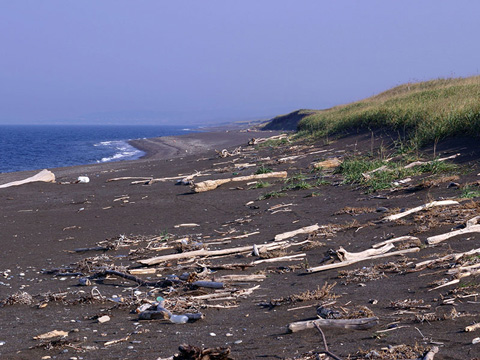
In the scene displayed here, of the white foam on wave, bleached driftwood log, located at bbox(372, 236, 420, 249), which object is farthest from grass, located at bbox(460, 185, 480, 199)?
the white foam on wave

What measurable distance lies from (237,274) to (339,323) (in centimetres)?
244

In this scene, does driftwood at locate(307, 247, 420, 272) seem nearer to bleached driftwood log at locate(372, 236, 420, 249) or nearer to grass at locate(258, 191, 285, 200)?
bleached driftwood log at locate(372, 236, 420, 249)

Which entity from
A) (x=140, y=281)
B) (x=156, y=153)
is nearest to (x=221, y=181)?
(x=140, y=281)

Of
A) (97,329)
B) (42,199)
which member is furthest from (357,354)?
(42,199)

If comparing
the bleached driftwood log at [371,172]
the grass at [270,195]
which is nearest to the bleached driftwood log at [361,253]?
the bleached driftwood log at [371,172]

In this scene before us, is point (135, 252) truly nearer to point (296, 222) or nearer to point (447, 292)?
point (296, 222)

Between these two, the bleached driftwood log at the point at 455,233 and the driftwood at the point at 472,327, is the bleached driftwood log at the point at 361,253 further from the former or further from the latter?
the driftwood at the point at 472,327

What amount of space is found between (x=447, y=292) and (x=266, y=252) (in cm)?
291

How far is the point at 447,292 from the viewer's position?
4641mm

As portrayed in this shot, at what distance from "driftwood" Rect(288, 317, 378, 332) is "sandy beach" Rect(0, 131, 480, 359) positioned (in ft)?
0.17

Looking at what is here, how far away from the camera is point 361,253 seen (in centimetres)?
631

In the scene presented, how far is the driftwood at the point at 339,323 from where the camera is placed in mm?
4043

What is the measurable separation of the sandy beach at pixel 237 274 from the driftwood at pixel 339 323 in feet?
0.17

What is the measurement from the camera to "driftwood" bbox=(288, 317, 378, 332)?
13.3ft
